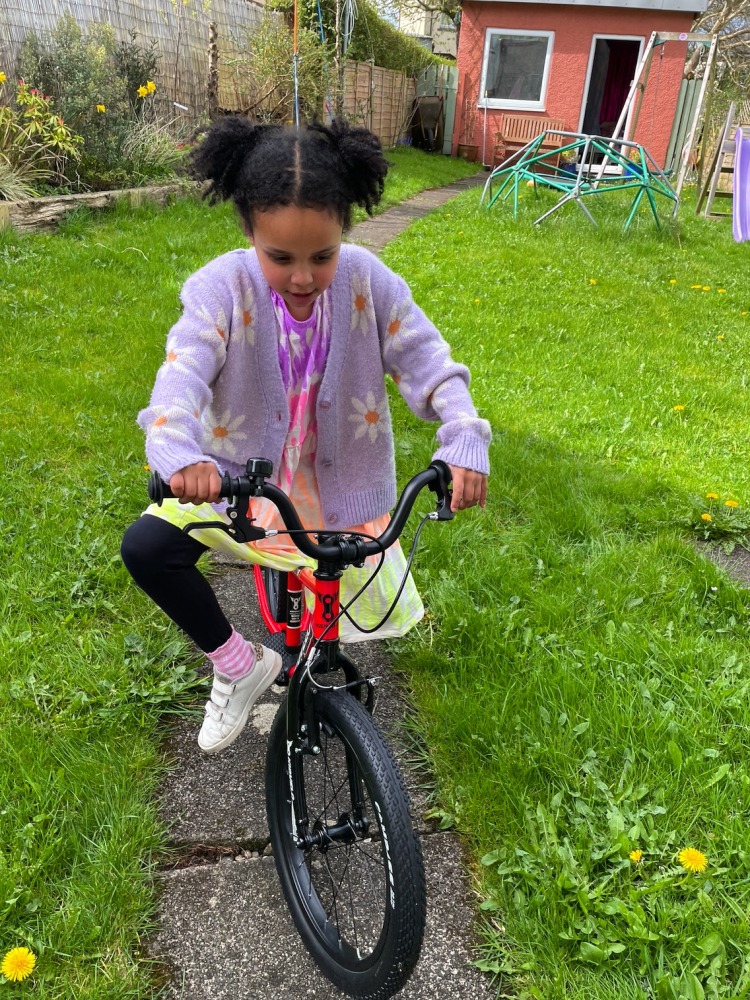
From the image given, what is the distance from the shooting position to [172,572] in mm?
1738

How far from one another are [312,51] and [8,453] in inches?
374

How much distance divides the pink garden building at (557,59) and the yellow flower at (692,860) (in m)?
17.4

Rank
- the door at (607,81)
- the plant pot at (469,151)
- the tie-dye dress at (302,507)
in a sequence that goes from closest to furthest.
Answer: the tie-dye dress at (302,507), the door at (607,81), the plant pot at (469,151)

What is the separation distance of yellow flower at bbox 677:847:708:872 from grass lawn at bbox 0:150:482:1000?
3.84 ft

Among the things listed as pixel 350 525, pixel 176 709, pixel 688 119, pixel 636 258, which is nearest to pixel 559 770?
pixel 350 525

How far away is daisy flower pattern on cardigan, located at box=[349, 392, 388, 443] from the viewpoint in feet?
6.19

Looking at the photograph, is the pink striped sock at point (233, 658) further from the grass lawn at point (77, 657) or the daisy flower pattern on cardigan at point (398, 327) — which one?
the daisy flower pattern on cardigan at point (398, 327)

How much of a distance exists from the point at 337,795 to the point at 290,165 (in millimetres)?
1400

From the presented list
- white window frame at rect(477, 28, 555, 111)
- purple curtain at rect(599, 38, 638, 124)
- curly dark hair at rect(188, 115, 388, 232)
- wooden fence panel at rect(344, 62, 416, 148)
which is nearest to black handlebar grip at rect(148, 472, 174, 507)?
curly dark hair at rect(188, 115, 388, 232)

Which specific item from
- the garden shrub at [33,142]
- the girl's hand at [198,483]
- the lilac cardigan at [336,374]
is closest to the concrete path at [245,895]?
the lilac cardigan at [336,374]

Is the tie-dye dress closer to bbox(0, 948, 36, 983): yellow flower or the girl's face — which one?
the girl's face

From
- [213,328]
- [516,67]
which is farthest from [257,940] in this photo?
[516,67]

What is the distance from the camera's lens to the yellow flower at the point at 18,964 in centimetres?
151

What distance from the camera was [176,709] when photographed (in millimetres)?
2277
